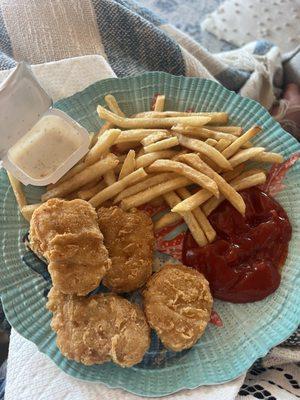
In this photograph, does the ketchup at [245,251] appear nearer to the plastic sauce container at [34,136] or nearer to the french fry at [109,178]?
the french fry at [109,178]

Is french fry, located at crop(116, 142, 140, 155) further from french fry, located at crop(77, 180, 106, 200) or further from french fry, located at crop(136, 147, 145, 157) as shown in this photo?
french fry, located at crop(77, 180, 106, 200)

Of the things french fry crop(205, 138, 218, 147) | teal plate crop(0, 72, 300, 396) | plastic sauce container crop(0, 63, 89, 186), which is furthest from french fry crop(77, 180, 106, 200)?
french fry crop(205, 138, 218, 147)

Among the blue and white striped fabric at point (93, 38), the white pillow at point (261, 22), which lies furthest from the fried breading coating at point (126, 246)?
the white pillow at point (261, 22)

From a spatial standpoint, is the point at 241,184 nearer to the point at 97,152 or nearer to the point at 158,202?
the point at 158,202

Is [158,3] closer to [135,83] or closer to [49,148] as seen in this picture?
Result: [135,83]

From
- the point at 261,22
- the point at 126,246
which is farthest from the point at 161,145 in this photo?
the point at 261,22
